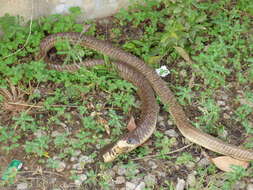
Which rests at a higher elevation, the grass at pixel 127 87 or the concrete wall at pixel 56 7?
the concrete wall at pixel 56 7

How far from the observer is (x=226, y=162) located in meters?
4.64

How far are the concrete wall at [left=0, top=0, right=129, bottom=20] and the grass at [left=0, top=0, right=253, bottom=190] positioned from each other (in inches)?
4.6

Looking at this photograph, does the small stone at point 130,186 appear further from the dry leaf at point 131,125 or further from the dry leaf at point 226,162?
the dry leaf at point 226,162

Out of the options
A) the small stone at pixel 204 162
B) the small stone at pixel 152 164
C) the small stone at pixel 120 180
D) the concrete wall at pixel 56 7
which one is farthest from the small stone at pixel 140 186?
the concrete wall at pixel 56 7

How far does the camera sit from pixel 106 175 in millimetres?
4402

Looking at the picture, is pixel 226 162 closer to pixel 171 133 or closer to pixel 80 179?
pixel 171 133

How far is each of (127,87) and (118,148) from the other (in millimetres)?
1005

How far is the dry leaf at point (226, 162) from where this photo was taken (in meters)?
4.61

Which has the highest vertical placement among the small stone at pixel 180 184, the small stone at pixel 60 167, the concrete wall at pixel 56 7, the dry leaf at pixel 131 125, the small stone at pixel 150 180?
the concrete wall at pixel 56 7

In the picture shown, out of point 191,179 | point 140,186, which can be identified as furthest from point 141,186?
point 191,179

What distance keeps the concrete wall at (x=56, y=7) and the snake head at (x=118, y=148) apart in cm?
224

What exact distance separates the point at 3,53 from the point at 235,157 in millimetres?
3223

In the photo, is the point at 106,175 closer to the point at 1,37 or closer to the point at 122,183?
the point at 122,183

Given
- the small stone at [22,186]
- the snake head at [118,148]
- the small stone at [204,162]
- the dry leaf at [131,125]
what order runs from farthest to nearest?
the dry leaf at [131,125] < the small stone at [204,162] < the snake head at [118,148] < the small stone at [22,186]
